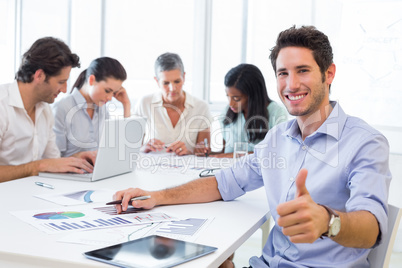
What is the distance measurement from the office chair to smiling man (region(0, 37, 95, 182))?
152 cm

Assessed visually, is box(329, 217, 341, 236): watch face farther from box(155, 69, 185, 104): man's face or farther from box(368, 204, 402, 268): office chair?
box(155, 69, 185, 104): man's face

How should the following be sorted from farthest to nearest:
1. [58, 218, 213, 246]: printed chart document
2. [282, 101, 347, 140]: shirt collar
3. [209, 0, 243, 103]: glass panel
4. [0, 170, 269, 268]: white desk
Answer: [209, 0, 243, 103]: glass panel < [282, 101, 347, 140]: shirt collar < [58, 218, 213, 246]: printed chart document < [0, 170, 269, 268]: white desk

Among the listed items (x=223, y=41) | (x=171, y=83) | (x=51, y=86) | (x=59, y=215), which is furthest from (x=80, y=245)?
(x=223, y=41)

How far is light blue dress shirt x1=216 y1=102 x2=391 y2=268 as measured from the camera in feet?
4.31

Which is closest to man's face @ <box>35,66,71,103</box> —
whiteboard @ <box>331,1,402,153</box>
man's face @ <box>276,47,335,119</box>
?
man's face @ <box>276,47,335,119</box>

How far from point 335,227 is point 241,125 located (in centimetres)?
248

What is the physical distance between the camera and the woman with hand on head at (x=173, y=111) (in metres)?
3.68

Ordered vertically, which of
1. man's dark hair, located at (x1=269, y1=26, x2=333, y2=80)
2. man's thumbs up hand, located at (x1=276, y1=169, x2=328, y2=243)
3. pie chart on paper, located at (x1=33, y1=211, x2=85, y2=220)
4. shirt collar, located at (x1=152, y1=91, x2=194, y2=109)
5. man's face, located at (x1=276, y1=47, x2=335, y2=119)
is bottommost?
pie chart on paper, located at (x1=33, y1=211, x2=85, y2=220)

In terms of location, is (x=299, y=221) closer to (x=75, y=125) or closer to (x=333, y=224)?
(x=333, y=224)

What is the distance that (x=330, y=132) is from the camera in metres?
1.53

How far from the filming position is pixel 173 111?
3.84 m

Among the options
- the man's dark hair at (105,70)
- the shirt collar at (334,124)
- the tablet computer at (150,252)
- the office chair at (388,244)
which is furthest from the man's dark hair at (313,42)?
the man's dark hair at (105,70)

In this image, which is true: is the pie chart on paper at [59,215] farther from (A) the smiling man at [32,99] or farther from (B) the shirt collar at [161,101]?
(B) the shirt collar at [161,101]

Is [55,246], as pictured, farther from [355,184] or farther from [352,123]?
[352,123]
